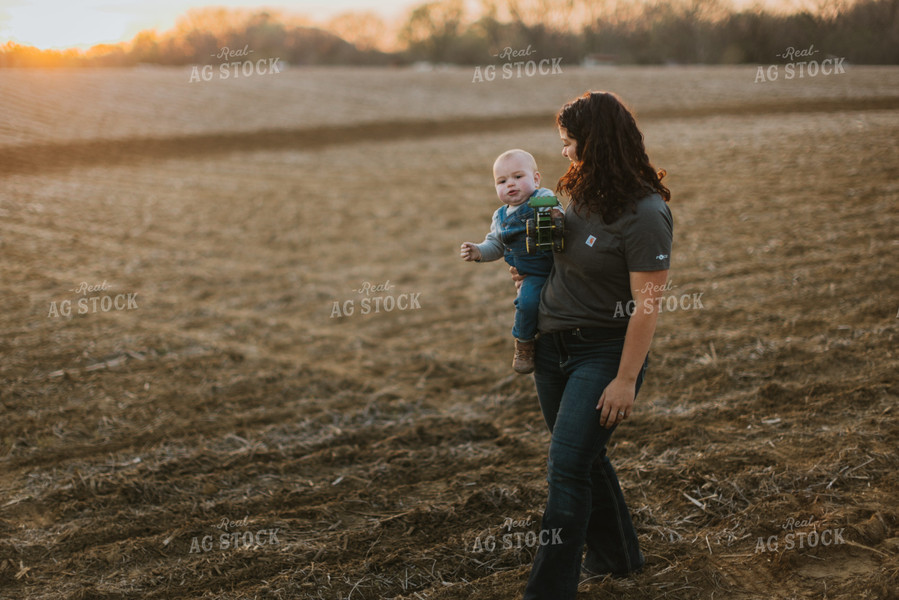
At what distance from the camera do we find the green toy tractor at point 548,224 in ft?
7.98

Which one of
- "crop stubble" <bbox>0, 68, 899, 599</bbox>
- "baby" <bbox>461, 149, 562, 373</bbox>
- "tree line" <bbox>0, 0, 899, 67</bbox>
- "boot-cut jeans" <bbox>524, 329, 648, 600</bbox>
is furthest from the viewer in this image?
"tree line" <bbox>0, 0, 899, 67</bbox>

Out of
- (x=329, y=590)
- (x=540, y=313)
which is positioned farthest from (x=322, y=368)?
(x=540, y=313)

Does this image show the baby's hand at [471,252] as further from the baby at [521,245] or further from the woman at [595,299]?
the woman at [595,299]

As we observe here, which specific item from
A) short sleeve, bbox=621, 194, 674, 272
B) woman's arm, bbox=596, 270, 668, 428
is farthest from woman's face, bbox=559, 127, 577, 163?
woman's arm, bbox=596, 270, 668, 428

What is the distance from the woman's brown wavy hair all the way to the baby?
0.24 meters

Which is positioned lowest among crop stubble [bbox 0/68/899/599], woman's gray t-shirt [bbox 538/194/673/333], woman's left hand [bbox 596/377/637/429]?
crop stubble [bbox 0/68/899/599]

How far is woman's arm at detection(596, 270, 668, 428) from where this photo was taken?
2305 mm

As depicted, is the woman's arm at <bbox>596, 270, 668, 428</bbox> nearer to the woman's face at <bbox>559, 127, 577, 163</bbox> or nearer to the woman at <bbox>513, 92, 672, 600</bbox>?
the woman at <bbox>513, 92, 672, 600</bbox>

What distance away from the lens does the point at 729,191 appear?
983 cm

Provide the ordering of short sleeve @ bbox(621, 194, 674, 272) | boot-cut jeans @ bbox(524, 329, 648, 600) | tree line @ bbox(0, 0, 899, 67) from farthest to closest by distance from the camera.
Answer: tree line @ bbox(0, 0, 899, 67)
boot-cut jeans @ bbox(524, 329, 648, 600)
short sleeve @ bbox(621, 194, 674, 272)

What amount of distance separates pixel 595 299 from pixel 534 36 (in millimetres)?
31650

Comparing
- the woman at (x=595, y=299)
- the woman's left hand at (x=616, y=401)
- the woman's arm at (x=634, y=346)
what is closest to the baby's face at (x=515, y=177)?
the woman at (x=595, y=299)

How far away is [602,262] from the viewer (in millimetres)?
2396

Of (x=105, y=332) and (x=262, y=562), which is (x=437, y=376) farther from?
(x=105, y=332)
